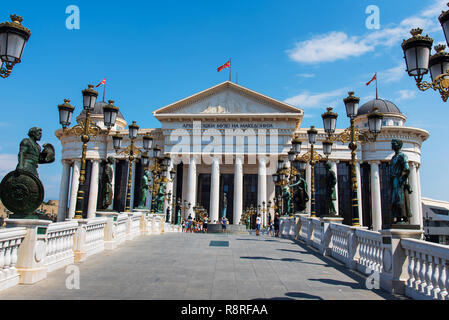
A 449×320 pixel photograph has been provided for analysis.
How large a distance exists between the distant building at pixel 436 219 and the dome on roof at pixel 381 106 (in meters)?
26.2

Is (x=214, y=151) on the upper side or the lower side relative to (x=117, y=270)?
upper

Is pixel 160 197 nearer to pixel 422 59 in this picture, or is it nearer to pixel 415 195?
pixel 422 59

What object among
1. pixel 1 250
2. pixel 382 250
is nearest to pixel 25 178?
pixel 1 250

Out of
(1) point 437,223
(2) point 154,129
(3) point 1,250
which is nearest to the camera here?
(3) point 1,250

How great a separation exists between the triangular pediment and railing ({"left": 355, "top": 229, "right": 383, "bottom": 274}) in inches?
1634

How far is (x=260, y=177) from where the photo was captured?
5034 cm

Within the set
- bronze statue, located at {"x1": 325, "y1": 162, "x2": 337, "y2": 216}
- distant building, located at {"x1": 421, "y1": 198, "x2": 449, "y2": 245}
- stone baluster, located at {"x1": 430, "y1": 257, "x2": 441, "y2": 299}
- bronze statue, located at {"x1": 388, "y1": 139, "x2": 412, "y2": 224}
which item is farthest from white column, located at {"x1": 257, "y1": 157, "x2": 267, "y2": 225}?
stone baluster, located at {"x1": 430, "y1": 257, "x2": 441, "y2": 299}

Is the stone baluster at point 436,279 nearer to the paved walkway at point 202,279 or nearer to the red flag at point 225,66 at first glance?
the paved walkway at point 202,279

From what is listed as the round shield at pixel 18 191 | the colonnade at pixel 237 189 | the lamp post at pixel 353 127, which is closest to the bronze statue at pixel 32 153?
the round shield at pixel 18 191

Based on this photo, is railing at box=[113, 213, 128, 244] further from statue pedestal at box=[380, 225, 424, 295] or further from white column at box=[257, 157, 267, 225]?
white column at box=[257, 157, 267, 225]

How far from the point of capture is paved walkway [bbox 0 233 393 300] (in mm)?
7078

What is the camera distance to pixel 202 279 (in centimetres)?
857
